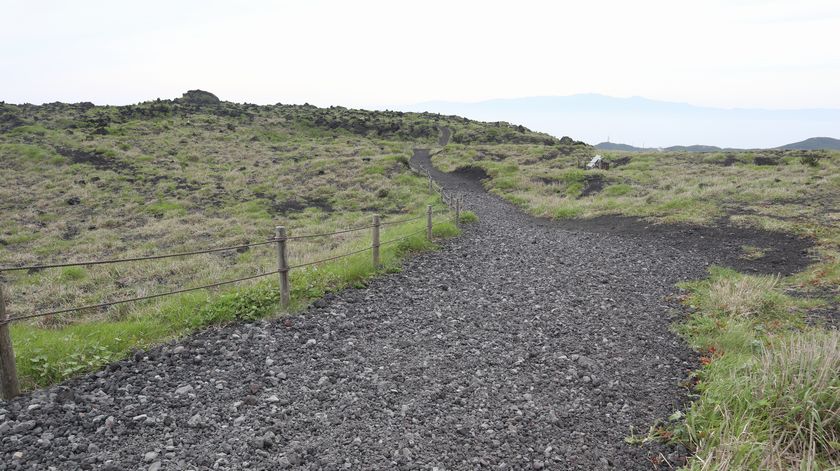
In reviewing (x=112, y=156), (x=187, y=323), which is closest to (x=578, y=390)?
(x=187, y=323)

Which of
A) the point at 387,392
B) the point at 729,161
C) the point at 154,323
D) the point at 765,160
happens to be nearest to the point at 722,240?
the point at 387,392

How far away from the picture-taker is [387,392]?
6609mm

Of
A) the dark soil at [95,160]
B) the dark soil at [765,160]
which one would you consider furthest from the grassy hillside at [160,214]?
the dark soil at [765,160]

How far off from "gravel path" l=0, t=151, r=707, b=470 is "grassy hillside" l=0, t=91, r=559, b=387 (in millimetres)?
973

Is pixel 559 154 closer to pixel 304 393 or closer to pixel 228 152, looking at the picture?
pixel 228 152

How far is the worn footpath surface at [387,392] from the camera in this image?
525cm

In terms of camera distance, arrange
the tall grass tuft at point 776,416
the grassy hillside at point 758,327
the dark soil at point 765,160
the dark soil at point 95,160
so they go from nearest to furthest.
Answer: the tall grass tuft at point 776,416 → the grassy hillside at point 758,327 → the dark soil at point 765,160 → the dark soil at point 95,160

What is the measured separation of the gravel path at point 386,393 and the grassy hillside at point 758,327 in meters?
0.63

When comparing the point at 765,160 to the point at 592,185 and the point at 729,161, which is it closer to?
the point at 729,161

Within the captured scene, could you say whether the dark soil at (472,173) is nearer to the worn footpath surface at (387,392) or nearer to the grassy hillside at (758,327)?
the grassy hillside at (758,327)

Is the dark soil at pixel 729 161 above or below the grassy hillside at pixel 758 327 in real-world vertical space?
above

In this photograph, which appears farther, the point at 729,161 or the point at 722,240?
the point at 729,161

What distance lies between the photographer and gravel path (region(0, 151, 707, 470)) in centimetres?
525

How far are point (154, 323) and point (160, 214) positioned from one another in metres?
22.8
